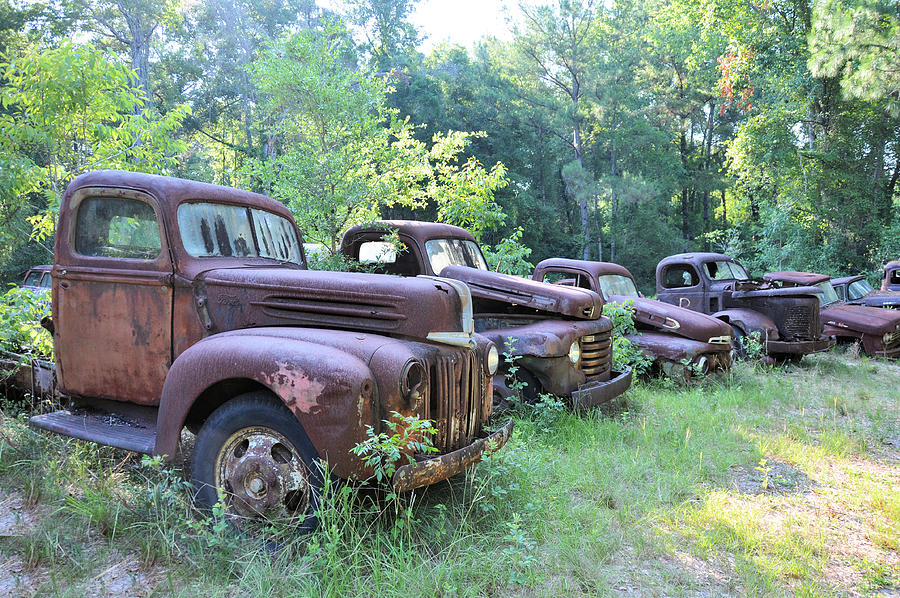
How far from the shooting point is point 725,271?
35.3 ft

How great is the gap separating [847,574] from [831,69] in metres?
16.5

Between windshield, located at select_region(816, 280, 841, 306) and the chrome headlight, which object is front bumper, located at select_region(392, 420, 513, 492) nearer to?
the chrome headlight

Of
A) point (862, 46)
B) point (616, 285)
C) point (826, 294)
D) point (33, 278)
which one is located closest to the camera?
point (616, 285)

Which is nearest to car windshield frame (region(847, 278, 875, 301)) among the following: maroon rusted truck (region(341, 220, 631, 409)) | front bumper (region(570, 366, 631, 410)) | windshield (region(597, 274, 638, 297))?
windshield (region(597, 274, 638, 297))

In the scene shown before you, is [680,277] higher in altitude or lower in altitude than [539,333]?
higher

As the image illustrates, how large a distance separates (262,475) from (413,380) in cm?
97

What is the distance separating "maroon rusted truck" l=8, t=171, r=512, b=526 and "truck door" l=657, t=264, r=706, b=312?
7.67 meters

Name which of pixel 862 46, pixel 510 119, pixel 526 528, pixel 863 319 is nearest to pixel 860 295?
pixel 863 319

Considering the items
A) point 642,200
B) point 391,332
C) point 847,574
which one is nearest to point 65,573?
point 391,332

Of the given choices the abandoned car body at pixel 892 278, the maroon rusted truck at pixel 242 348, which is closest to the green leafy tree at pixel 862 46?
the abandoned car body at pixel 892 278

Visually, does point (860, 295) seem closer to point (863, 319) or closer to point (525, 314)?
point (863, 319)

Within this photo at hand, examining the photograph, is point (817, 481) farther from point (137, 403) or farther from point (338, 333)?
point (137, 403)

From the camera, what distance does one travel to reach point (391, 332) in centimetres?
353

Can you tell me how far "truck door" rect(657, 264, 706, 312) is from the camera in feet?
34.3
